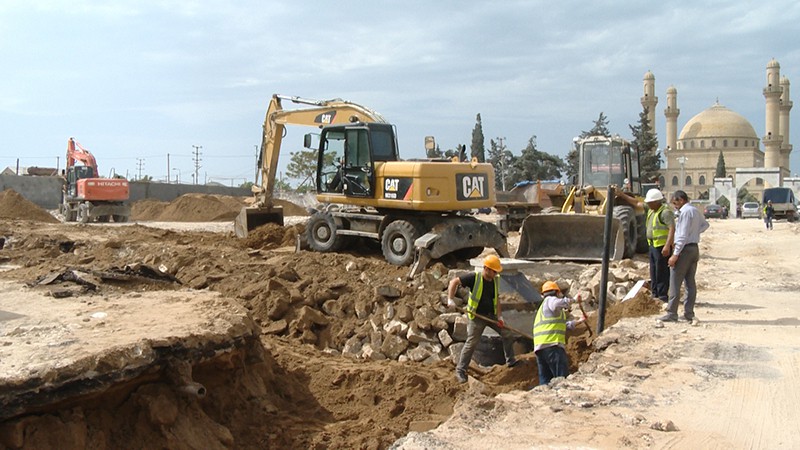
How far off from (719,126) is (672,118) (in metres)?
5.81

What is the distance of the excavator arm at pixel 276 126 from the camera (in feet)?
50.0

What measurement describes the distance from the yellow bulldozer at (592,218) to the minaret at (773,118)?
80442 mm

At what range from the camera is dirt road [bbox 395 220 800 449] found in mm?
4773

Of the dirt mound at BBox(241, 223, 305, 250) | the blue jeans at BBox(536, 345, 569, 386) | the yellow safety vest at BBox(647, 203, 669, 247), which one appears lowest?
the blue jeans at BBox(536, 345, 569, 386)

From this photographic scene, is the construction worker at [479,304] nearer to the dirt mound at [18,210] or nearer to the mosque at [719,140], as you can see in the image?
the dirt mound at [18,210]

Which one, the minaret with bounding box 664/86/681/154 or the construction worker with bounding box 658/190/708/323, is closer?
the construction worker with bounding box 658/190/708/323

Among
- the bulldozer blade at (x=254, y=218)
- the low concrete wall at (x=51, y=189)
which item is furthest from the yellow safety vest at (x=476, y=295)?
the low concrete wall at (x=51, y=189)

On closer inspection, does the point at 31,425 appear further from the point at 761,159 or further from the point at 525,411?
the point at 761,159

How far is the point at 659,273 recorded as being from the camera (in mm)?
9828

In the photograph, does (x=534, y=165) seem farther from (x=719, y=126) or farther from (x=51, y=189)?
(x=719, y=126)

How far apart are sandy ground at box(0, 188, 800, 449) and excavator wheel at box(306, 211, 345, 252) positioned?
187 centimetres

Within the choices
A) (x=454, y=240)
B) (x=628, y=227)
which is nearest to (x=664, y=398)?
(x=454, y=240)

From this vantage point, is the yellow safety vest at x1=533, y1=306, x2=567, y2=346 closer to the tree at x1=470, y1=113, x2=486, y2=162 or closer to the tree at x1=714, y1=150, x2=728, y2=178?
the tree at x1=470, y1=113, x2=486, y2=162

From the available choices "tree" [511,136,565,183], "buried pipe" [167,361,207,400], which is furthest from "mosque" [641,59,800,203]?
"buried pipe" [167,361,207,400]
